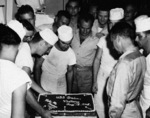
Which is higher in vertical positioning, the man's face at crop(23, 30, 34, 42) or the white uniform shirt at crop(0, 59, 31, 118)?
the man's face at crop(23, 30, 34, 42)

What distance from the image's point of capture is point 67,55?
3.23m

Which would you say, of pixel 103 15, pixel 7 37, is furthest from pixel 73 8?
pixel 7 37

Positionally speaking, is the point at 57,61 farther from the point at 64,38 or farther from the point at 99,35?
the point at 99,35

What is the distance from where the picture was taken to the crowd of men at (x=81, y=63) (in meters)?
1.62

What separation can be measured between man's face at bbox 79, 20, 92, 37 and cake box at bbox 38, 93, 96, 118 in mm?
1439

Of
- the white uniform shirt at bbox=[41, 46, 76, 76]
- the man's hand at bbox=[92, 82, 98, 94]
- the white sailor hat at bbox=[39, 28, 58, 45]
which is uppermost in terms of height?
the white sailor hat at bbox=[39, 28, 58, 45]

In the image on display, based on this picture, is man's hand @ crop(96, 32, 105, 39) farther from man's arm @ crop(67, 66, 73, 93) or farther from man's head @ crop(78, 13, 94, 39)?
man's arm @ crop(67, 66, 73, 93)

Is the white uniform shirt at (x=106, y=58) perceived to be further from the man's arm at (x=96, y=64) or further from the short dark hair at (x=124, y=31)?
the short dark hair at (x=124, y=31)

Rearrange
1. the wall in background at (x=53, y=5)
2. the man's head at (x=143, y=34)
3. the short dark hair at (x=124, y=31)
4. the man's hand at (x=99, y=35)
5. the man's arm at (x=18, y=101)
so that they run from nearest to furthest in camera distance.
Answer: the man's arm at (x=18, y=101)
the short dark hair at (x=124, y=31)
the man's head at (x=143, y=34)
the man's hand at (x=99, y=35)
the wall in background at (x=53, y=5)

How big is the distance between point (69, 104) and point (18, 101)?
790 millimetres

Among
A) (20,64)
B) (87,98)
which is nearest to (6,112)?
(20,64)

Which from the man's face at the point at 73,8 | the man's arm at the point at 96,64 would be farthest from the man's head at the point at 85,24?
the man's face at the point at 73,8

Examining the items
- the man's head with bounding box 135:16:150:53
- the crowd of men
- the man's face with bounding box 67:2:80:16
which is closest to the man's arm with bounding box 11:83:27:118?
the crowd of men

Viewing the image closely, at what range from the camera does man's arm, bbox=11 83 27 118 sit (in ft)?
5.08
